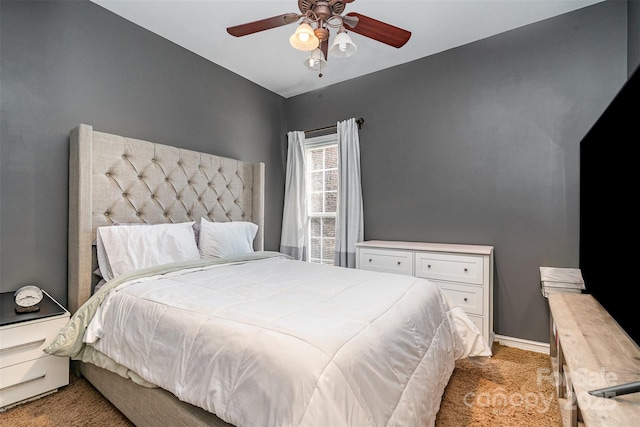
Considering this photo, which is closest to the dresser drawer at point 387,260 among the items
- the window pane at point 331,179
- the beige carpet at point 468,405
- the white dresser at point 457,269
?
the white dresser at point 457,269

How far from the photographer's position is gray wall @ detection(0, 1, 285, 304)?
6.40 ft

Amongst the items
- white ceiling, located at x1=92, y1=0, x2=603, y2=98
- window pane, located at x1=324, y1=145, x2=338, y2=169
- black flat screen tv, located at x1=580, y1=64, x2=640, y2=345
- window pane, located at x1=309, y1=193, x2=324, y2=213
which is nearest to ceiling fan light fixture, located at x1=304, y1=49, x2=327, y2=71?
white ceiling, located at x1=92, y1=0, x2=603, y2=98

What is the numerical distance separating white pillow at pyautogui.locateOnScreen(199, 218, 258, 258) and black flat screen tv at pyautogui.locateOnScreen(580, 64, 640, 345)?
2.43 m

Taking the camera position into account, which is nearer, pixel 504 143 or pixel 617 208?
pixel 617 208

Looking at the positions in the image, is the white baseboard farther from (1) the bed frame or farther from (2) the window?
(1) the bed frame

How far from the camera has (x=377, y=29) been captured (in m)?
1.82

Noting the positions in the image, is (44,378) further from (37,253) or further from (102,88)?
(102,88)

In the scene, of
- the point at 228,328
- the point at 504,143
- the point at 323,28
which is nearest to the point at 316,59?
the point at 323,28

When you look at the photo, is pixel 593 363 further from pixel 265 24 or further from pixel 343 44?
pixel 265 24

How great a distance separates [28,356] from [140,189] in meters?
1.26

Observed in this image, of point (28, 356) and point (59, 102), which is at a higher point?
point (59, 102)

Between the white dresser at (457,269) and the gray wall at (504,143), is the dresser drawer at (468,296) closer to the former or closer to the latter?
the white dresser at (457,269)

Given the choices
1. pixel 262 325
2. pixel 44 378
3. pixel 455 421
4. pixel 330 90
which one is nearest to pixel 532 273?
pixel 455 421

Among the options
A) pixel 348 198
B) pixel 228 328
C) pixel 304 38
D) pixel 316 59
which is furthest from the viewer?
pixel 348 198
